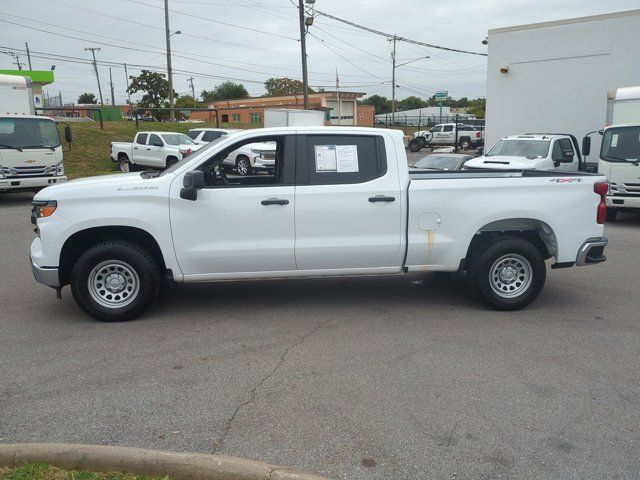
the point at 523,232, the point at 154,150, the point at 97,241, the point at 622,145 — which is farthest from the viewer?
the point at 154,150

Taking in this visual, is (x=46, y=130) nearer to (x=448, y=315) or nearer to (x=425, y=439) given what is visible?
(x=448, y=315)

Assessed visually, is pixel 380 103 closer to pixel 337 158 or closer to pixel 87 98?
pixel 87 98

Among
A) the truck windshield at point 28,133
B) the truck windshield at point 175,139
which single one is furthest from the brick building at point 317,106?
the truck windshield at point 28,133

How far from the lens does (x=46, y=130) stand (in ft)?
54.0

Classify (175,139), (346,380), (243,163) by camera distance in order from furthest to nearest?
(175,139)
(243,163)
(346,380)

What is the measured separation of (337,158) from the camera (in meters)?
6.25

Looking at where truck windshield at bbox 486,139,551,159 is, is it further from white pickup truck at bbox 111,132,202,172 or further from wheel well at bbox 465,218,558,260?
white pickup truck at bbox 111,132,202,172

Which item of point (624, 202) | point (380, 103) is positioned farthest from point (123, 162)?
point (380, 103)

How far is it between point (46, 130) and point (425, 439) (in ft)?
51.4

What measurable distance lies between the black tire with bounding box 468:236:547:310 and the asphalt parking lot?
0.20m

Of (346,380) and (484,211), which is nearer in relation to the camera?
(346,380)

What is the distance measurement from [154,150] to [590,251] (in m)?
21.4

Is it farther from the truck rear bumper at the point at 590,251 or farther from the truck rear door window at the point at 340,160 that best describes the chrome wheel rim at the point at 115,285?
the truck rear bumper at the point at 590,251

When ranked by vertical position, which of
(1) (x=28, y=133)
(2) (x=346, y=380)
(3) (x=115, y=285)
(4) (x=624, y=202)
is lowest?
(2) (x=346, y=380)
